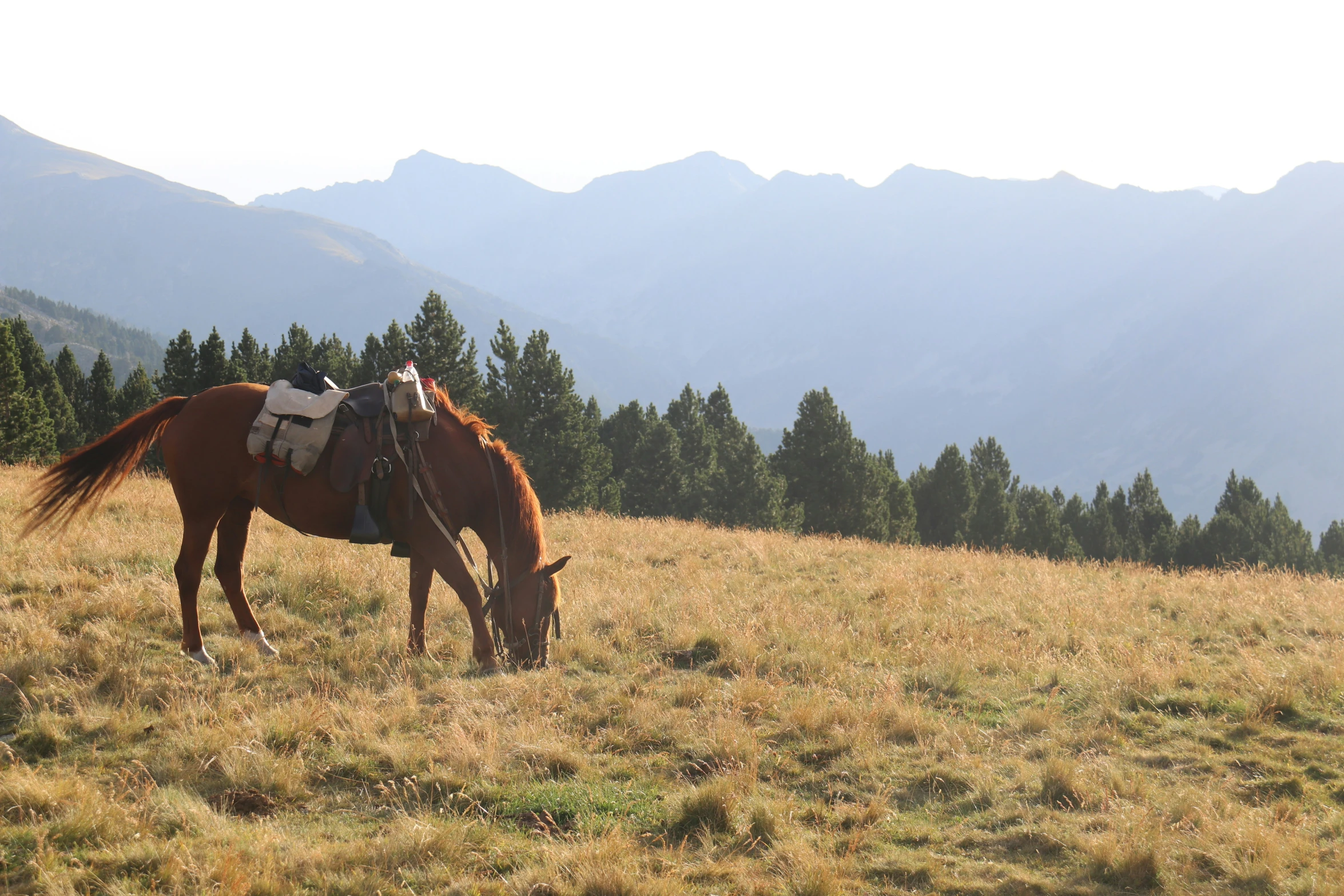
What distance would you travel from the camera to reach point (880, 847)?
13.9 ft

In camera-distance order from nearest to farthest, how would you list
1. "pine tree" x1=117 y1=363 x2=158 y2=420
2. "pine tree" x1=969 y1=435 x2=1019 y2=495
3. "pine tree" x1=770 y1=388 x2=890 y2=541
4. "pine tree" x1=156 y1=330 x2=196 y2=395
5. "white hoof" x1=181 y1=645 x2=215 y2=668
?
1. "white hoof" x1=181 y1=645 x2=215 y2=668
2. "pine tree" x1=770 y1=388 x2=890 y2=541
3. "pine tree" x1=156 y1=330 x2=196 y2=395
4. "pine tree" x1=117 y1=363 x2=158 y2=420
5. "pine tree" x1=969 y1=435 x2=1019 y2=495

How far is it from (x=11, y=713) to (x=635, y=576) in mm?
5967

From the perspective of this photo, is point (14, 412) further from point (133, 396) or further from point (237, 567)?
point (237, 567)

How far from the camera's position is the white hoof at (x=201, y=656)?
6.07 meters

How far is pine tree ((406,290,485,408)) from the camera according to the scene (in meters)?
47.9

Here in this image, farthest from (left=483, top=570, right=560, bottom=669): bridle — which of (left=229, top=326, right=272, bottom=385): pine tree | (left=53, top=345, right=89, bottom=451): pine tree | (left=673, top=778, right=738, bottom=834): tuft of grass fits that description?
(left=53, top=345, right=89, bottom=451): pine tree

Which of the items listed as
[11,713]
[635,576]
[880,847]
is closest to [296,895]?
[880,847]

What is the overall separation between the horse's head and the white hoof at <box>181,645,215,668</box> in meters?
2.13

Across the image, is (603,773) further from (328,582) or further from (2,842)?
(328,582)

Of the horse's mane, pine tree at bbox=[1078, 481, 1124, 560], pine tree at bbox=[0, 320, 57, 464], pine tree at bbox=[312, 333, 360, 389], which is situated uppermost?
pine tree at bbox=[312, 333, 360, 389]

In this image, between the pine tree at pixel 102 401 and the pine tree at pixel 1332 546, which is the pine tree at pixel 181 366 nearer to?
the pine tree at pixel 102 401

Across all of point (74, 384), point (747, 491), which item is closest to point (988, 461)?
point (747, 491)

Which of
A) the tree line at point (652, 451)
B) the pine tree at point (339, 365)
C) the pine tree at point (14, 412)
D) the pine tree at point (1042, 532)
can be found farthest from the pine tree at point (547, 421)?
the pine tree at point (1042, 532)

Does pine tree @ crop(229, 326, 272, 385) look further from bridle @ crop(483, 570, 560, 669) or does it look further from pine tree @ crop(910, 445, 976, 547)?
pine tree @ crop(910, 445, 976, 547)
